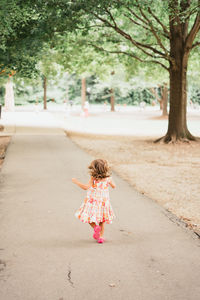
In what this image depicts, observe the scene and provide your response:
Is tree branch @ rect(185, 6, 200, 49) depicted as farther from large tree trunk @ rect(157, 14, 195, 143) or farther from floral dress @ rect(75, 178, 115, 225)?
floral dress @ rect(75, 178, 115, 225)

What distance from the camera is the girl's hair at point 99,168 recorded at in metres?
4.81

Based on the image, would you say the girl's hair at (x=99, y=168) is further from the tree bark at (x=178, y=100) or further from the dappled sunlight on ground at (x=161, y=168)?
the tree bark at (x=178, y=100)

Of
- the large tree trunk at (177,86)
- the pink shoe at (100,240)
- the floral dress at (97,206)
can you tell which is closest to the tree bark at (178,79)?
the large tree trunk at (177,86)

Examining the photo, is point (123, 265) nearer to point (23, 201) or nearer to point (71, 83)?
point (23, 201)

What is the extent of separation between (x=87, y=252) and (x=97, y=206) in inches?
23.9

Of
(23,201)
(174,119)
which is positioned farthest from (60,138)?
(23,201)

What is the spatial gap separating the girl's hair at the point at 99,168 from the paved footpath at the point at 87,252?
82 centimetres

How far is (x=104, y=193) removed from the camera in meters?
4.99

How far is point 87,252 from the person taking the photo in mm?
4566

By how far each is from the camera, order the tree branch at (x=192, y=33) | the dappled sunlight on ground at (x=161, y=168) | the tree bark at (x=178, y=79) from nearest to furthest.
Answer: the dappled sunlight on ground at (x=161, y=168) → the tree branch at (x=192, y=33) → the tree bark at (x=178, y=79)

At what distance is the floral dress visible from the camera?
493 centimetres

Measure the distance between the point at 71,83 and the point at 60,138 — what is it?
6334 cm

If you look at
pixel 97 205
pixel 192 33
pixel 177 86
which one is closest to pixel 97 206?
pixel 97 205

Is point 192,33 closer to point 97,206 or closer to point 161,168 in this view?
point 161,168
